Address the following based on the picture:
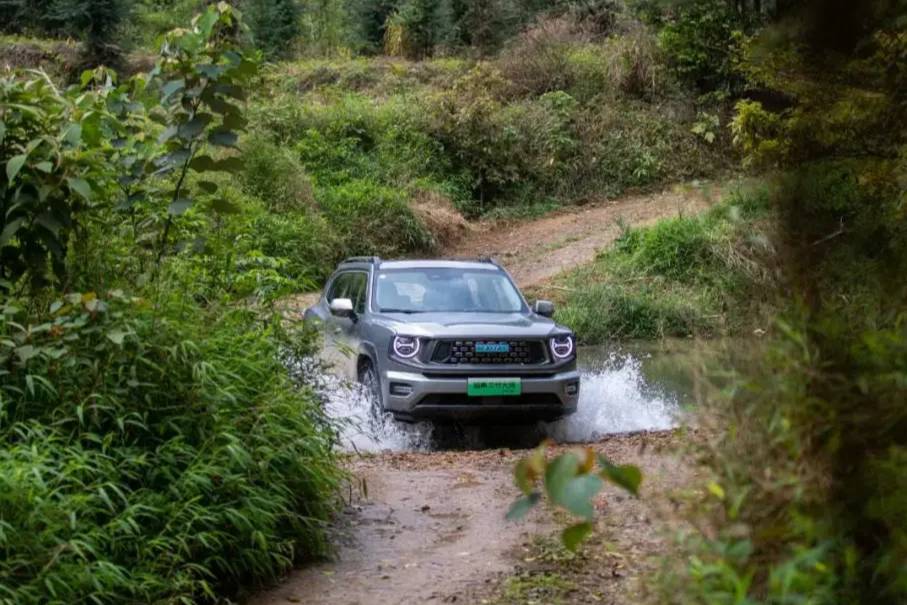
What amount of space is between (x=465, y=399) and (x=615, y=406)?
3162 millimetres

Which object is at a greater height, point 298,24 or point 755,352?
point 755,352

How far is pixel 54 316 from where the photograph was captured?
6383mm

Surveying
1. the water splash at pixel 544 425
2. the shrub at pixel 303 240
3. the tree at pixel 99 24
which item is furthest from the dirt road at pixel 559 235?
the tree at pixel 99 24

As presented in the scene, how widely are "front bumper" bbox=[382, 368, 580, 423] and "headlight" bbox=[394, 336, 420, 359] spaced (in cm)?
16

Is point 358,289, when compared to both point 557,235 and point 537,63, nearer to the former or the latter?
point 557,235

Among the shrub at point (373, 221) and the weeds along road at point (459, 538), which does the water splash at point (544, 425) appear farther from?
the shrub at point (373, 221)

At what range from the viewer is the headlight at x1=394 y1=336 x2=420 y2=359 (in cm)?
1069

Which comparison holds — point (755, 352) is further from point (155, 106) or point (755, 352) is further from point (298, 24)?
point (298, 24)

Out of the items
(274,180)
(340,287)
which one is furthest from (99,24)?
(340,287)

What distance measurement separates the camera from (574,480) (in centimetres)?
227

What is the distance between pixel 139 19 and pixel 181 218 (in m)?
28.5

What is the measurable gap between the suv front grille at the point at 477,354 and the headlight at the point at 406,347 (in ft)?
0.55

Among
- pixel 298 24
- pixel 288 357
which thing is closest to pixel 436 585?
pixel 288 357

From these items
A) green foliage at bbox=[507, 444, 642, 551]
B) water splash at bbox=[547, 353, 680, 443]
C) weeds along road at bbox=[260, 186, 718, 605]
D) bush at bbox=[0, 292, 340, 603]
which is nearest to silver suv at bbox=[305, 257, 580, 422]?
weeds along road at bbox=[260, 186, 718, 605]
